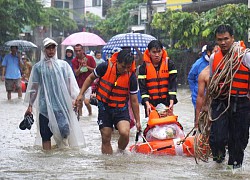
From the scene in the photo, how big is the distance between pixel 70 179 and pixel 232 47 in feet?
7.12

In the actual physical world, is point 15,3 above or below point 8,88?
above

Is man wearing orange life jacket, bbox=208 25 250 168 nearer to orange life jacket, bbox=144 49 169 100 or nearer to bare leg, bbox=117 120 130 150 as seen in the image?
bare leg, bbox=117 120 130 150

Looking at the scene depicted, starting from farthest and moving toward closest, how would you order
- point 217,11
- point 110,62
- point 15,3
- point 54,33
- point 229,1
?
point 54,33, point 15,3, point 229,1, point 217,11, point 110,62

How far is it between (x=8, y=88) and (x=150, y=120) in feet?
35.9

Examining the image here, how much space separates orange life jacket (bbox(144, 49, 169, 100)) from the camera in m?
8.82

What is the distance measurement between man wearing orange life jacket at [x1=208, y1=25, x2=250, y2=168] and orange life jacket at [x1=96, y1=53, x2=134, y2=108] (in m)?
1.43

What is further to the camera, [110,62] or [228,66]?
[110,62]

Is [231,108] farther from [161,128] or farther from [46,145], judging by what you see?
[46,145]

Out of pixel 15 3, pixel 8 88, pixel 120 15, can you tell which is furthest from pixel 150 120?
pixel 120 15

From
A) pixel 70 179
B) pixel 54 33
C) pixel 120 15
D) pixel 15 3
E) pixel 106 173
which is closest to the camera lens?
pixel 70 179

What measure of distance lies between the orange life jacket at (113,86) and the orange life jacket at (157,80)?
2.47 feet

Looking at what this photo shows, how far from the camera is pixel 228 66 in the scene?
670cm

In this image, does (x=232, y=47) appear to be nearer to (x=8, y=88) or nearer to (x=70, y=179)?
(x=70, y=179)

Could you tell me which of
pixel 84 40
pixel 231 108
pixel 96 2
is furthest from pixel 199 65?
pixel 96 2
